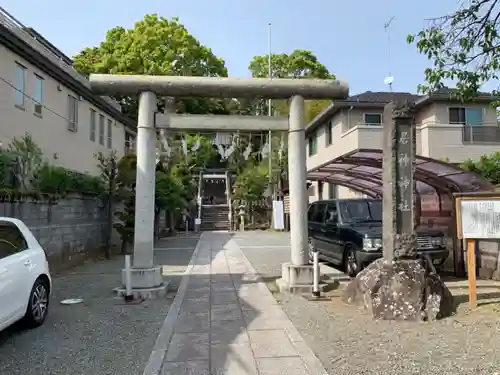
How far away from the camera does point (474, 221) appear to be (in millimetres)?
7496

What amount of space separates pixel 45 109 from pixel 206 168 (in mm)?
28464

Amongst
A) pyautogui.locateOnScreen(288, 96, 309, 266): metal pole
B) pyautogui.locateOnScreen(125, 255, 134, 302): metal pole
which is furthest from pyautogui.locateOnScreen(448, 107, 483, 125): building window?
pyautogui.locateOnScreen(125, 255, 134, 302): metal pole

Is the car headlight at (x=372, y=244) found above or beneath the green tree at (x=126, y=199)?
beneath

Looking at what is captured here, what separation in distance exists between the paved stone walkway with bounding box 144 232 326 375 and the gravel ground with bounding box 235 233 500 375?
0.29 m

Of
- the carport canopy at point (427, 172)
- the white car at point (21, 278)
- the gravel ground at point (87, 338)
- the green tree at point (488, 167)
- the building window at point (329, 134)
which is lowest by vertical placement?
the gravel ground at point (87, 338)

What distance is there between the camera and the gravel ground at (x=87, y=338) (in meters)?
4.93

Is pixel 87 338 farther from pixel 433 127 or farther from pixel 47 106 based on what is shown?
pixel 433 127

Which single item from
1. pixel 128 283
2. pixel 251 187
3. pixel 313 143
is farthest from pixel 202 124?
pixel 251 187

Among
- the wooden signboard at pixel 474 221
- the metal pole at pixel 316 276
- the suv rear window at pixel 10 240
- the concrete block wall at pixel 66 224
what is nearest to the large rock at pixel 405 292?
the wooden signboard at pixel 474 221

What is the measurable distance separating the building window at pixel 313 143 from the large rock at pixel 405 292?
20.8m

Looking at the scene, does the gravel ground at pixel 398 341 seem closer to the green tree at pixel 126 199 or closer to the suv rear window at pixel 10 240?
the suv rear window at pixel 10 240

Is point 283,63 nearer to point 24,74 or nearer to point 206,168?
point 206,168

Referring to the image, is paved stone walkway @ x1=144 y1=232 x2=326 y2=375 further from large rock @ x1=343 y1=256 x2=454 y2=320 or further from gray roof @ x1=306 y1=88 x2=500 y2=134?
gray roof @ x1=306 y1=88 x2=500 y2=134

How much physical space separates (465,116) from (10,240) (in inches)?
811
